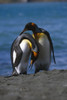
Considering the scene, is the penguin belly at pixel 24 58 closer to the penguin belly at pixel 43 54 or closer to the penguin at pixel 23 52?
the penguin at pixel 23 52

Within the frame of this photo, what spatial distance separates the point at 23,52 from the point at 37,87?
1.23 meters

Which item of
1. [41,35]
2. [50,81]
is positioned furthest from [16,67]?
[50,81]

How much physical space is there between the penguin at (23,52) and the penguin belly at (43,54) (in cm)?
22

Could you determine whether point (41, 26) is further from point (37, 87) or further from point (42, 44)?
point (37, 87)

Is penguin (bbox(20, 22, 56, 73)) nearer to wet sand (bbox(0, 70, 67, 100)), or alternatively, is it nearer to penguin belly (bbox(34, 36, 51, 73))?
penguin belly (bbox(34, 36, 51, 73))

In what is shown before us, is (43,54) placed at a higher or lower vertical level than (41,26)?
higher

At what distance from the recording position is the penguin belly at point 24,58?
487 centimetres

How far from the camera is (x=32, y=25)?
5051 millimetres

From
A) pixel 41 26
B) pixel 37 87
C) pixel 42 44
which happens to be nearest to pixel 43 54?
pixel 42 44

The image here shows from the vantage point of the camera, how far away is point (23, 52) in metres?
4.88

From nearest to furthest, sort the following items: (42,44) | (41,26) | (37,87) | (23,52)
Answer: (37,87), (23,52), (42,44), (41,26)

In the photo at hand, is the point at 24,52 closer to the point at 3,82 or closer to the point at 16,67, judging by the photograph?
the point at 16,67

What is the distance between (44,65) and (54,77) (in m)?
0.89

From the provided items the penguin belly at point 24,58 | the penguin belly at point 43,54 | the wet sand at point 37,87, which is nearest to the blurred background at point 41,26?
the penguin belly at point 43,54
